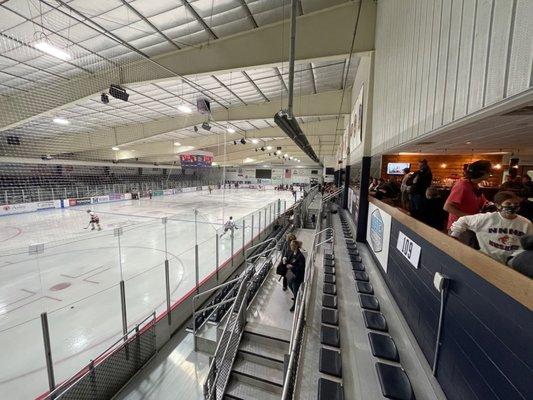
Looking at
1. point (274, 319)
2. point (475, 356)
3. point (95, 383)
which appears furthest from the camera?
point (274, 319)

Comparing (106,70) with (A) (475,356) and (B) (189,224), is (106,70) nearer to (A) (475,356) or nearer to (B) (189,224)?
(B) (189,224)

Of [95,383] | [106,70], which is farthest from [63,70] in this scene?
[95,383]

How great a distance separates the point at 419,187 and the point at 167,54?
23.9 ft

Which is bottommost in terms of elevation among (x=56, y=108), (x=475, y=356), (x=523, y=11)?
(x=475, y=356)

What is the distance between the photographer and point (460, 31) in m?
2.25

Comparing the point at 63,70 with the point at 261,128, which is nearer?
the point at 63,70

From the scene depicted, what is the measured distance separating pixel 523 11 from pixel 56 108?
1122 centimetres

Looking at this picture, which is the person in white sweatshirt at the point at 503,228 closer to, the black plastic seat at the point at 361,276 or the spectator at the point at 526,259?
the spectator at the point at 526,259

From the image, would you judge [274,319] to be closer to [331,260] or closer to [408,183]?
[331,260]

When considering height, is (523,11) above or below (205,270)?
above

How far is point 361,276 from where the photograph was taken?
4.75 m

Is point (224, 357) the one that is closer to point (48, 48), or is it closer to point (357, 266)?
point (357, 266)

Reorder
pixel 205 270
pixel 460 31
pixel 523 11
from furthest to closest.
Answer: pixel 205 270 → pixel 460 31 → pixel 523 11

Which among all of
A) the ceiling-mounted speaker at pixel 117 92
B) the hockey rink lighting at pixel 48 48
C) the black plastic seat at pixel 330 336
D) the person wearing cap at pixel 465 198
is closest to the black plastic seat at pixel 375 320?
the black plastic seat at pixel 330 336
